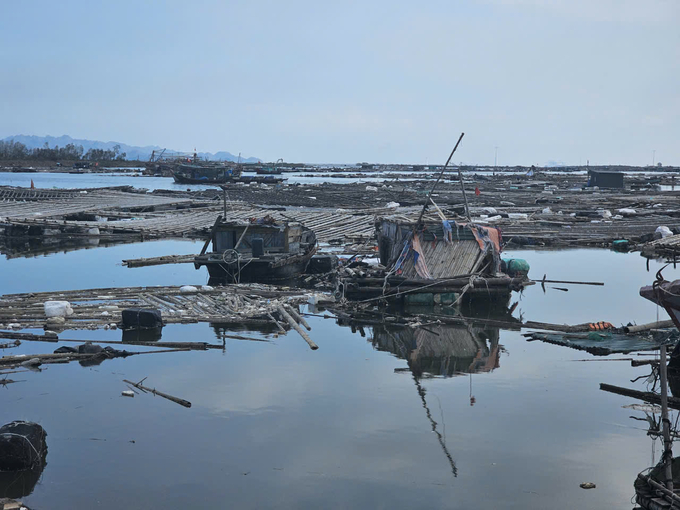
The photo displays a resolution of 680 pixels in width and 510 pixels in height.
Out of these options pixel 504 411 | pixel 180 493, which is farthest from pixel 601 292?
pixel 180 493

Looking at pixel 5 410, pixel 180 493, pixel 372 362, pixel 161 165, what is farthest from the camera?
pixel 161 165

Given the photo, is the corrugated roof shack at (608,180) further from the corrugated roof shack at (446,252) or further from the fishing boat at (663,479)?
the fishing boat at (663,479)

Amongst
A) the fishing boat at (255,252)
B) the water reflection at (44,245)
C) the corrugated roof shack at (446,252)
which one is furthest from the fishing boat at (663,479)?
the water reflection at (44,245)

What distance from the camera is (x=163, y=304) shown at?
18109 mm

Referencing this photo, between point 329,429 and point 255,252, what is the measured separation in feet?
38.8

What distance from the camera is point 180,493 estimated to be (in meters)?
9.09

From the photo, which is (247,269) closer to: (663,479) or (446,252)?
(446,252)

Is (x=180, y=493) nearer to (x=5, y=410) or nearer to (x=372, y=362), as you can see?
(x=5, y=410)

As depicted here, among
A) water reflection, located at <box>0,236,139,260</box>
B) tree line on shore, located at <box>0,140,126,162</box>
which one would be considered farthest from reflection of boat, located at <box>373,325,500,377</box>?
tree line on shore, located at <box>0,140,126,162</box>

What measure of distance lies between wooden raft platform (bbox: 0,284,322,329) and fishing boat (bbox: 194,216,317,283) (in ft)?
3.58

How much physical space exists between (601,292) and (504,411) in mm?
11317

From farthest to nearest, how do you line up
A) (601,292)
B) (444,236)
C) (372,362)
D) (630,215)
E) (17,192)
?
(17,192)
(630,215)
(601,292)
(444,236)
(372,362)

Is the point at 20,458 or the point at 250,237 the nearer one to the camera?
the point at 20,458

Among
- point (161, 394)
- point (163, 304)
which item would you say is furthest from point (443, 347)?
point (163, 304)
